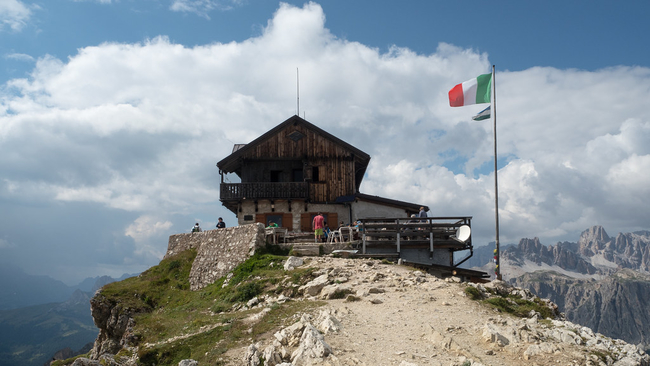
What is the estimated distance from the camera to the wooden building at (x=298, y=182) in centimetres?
3572

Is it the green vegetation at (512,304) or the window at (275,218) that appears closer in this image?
the green vegetation at (512,304)

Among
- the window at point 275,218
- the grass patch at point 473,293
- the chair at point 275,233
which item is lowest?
the grass patch at point 473,293

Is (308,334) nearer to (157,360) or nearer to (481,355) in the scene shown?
(481,355)

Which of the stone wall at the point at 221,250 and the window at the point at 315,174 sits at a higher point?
the window at the point at 315,174

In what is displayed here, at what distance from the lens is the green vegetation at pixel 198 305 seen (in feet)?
45.7

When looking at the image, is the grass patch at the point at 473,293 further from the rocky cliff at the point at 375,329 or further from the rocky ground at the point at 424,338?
the rocky ground at the point at 424,338

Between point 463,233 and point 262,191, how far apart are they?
16.0m

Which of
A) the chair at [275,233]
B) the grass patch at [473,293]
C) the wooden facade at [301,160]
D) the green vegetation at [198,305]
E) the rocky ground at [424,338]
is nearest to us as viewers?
the rocky ground at [424,338]

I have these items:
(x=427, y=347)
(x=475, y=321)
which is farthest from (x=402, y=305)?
(x=427, y=347)

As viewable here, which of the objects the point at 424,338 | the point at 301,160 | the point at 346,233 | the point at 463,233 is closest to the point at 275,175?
the point at 301,160

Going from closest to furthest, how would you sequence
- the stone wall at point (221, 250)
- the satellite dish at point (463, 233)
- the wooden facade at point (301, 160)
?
the stone wall at point (221, 250) → the satellite dish at point (463, 233) → the wooden facade at point (301, 160)

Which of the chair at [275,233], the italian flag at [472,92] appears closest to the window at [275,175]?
the chair at [275,233]

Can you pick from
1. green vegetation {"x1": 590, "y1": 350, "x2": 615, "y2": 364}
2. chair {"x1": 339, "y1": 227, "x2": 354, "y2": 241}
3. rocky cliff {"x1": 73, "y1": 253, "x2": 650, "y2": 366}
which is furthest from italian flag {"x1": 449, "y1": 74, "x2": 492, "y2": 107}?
green vegetation {"x1": 590, "y1": 350, "x2": 615, "y2": 364}

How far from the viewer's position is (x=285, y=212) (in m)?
35.8
